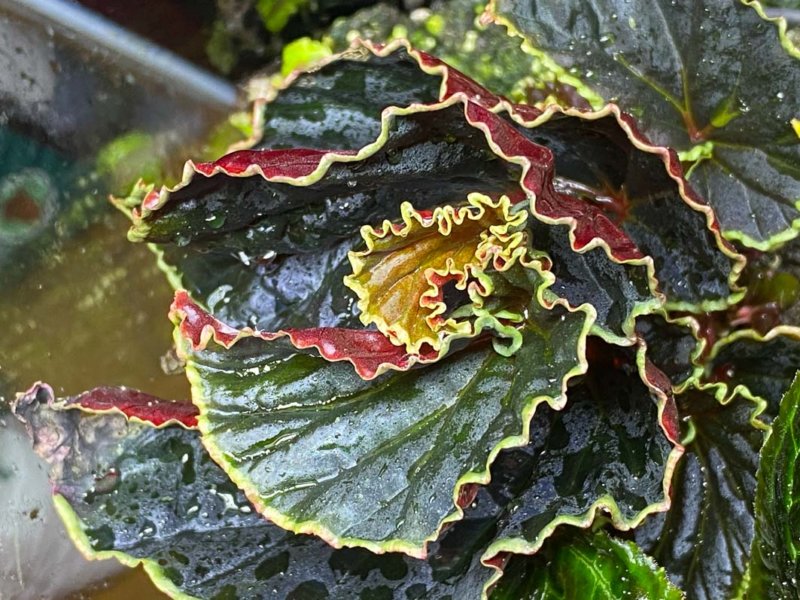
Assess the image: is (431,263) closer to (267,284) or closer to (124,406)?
(267,284)

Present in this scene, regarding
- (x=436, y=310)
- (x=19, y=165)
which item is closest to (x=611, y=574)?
(x=436, y=310)

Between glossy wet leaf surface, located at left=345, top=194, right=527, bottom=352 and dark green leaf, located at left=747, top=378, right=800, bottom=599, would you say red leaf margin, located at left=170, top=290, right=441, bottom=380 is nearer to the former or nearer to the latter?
glossy wet leaf surface, located at left=345, top=194, right=527, bottom=352

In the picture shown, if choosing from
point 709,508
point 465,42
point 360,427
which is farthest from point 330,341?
point 465,42

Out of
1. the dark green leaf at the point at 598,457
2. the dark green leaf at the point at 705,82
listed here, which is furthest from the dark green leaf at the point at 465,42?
the dark green leaf at the point at 598,457

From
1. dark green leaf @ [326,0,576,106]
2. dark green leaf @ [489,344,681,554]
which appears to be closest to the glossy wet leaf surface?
dark green leaf @ [489,344,681,554]

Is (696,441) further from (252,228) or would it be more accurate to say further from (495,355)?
(252,228)
